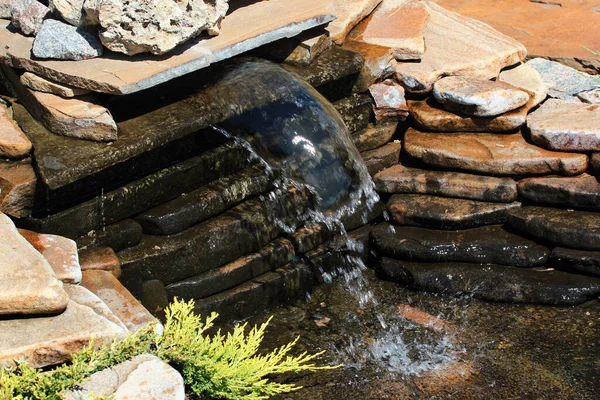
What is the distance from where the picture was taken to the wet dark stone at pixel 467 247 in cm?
506

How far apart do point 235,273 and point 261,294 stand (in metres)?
0.20

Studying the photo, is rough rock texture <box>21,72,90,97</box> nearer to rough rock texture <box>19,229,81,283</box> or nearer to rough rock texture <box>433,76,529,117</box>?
rough rock texture <box>19,229,81,283</box>

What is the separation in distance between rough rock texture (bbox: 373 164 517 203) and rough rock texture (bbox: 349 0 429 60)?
0.88 meters

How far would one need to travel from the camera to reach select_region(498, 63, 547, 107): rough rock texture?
569 cm

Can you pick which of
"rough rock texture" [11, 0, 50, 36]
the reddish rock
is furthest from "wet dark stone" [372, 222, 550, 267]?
"rough rock texture" [11, 0, 50, 36]

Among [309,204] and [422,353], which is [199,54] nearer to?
[309,204]

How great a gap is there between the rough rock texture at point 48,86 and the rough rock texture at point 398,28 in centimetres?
223

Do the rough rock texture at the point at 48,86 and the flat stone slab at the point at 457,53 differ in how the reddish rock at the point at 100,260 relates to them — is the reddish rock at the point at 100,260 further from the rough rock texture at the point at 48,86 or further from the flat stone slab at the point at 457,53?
the flat stone slab at the point at 457,53

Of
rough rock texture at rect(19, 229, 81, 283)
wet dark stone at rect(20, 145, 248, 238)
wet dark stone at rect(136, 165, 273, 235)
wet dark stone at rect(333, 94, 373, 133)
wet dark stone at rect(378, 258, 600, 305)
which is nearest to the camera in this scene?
rough rock texture at rect(19, 229, 81, 283)

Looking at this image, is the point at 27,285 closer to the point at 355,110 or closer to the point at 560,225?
the point at 355,110

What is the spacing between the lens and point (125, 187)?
14.9ft

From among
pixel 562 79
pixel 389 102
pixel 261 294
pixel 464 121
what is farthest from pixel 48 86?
pixel 562 79

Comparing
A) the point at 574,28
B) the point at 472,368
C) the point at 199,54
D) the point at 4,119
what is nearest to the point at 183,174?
the point at 199,54

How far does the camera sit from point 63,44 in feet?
15.4
